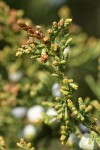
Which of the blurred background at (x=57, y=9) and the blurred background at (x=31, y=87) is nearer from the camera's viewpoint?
the blurred background at (x=31, y=87)

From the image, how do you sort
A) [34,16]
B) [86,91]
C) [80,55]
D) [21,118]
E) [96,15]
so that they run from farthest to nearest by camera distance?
[96,15], [34,16], [86,91], [80,55], [21,118]

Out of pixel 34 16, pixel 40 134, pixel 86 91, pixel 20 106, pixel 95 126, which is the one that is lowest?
pixel 95 126

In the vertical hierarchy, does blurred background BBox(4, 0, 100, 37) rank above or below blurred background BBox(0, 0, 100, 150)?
above

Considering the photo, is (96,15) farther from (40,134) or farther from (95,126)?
(95,126)

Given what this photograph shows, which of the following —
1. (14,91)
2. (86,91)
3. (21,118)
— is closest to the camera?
(14,91)

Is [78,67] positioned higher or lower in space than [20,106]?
higher

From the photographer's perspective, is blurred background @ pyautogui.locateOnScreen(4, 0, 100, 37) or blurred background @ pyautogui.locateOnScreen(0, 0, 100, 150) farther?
blurred background @ pyautogui.locateOnScreen(4, 0, 100, 37)

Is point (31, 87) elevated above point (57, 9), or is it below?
below

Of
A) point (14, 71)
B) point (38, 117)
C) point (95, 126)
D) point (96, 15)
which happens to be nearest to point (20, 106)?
point (38, 117)

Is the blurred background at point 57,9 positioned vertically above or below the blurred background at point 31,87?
above

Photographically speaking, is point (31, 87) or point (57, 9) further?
point (57, 9)

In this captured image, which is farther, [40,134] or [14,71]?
[14,71]
